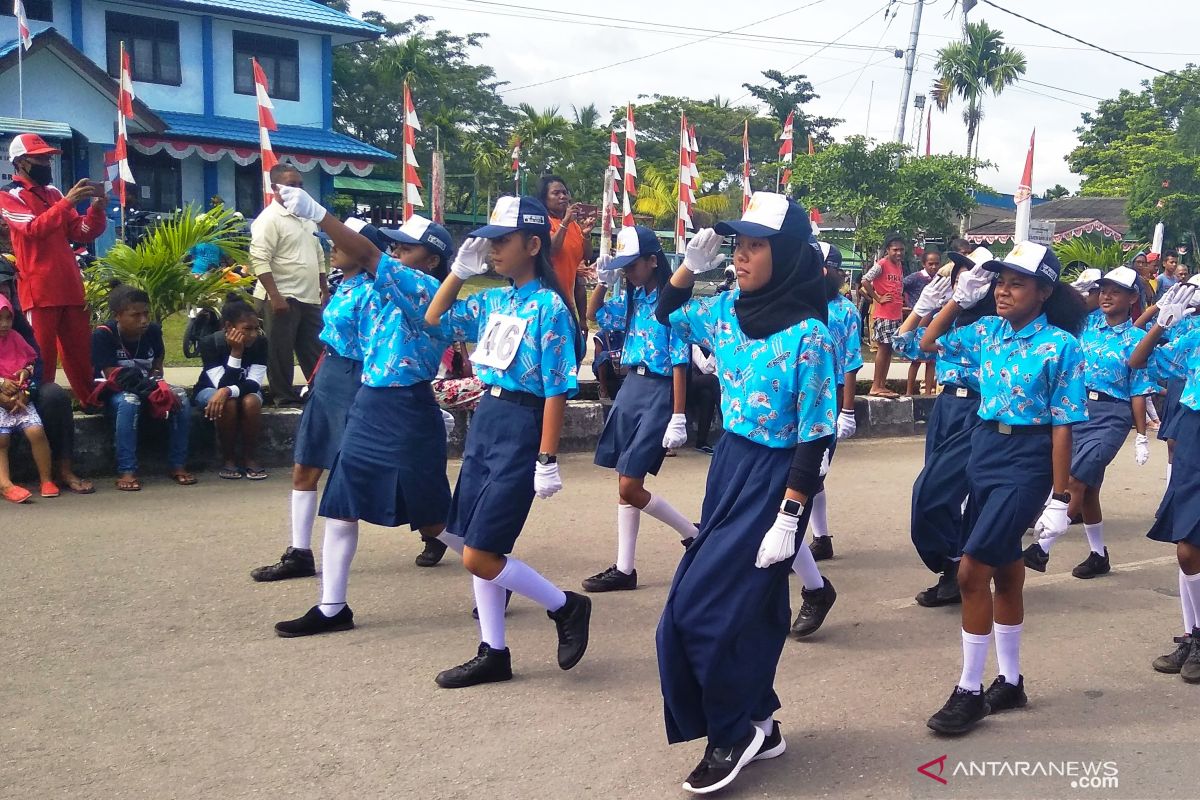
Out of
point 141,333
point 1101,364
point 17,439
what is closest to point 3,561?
point 17,439

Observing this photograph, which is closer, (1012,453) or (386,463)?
(1012,453)

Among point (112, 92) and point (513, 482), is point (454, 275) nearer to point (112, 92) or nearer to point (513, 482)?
point (513, 482)

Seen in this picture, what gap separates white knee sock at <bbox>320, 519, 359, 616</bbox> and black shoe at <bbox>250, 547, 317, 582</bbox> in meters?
0.86

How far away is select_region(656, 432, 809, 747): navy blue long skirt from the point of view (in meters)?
3.60

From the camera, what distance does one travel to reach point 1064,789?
12.4 feet

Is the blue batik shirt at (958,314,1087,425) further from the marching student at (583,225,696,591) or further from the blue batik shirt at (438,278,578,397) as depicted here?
the marching student at (583,225,696,591)

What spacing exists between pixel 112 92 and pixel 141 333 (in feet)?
52.7

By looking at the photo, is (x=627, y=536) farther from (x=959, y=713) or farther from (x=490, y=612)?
(x=959, y=713)

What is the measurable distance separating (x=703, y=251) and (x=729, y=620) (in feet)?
4.70

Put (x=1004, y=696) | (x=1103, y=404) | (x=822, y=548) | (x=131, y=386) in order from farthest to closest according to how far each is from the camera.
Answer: (x=131, y=386) < (x=1103, y=404) < (x=822, y=548) < (x=1004, y=696)

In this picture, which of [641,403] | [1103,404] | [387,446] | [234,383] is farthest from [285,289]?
[1103,404]

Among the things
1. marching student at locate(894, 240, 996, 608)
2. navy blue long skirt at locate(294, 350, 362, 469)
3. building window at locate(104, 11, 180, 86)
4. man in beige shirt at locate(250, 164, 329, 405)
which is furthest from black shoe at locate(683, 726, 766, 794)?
building window at locate(104, 11, 180, 86)

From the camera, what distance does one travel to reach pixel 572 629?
15.7 feet

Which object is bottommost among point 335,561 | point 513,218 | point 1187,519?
point 335,561
